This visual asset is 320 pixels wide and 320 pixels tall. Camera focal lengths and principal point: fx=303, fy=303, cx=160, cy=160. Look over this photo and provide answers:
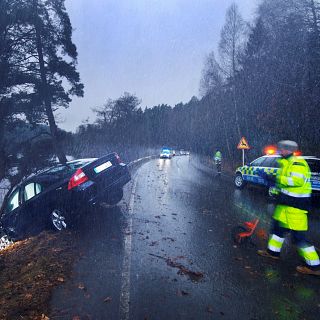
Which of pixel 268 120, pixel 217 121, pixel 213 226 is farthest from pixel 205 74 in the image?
pixel 213 226

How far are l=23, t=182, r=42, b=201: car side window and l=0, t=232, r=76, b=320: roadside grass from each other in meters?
1.11

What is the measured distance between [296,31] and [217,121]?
2662cm

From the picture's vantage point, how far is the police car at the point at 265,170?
9.48 meters

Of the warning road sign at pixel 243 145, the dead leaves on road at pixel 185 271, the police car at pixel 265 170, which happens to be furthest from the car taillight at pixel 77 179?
the warning road sign at pixel 243 145

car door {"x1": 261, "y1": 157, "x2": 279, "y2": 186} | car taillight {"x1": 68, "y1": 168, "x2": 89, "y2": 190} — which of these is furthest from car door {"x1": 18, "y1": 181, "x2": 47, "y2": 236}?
car door {"x1": 261, "y1": 157, "x2": 279, "y2": 186}

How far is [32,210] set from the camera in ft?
25.1

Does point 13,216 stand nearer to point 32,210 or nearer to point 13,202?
point 13,202

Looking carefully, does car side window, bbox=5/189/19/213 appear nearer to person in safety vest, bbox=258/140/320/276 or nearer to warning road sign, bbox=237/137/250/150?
person in safety vest, bbox=258/140/320/276

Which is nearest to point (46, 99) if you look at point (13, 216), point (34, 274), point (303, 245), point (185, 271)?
point (13, 216)

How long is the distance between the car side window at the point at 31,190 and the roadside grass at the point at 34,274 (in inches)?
43.6

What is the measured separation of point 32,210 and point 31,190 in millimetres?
542

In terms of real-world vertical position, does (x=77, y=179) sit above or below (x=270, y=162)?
above

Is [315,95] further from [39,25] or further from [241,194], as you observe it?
[39,25]

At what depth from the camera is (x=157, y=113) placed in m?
110
